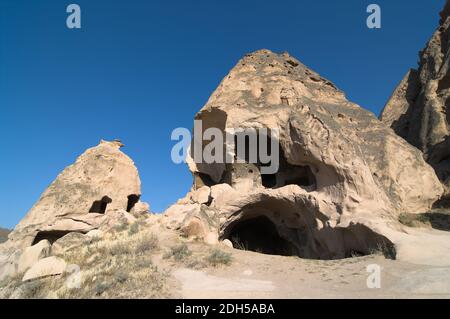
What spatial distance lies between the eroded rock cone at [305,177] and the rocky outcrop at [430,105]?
358 cm

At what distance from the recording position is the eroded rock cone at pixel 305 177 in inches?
364

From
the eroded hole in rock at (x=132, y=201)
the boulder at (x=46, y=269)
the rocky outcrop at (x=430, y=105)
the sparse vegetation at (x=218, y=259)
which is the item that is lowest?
the boulder at (x=46, y=269)

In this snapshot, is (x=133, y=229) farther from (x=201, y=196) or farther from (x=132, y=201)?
(x=132, y=201)

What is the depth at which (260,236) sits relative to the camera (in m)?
14.8

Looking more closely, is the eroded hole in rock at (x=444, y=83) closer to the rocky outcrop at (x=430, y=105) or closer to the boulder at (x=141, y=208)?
the rocky outcrop at (x=430, y=105)

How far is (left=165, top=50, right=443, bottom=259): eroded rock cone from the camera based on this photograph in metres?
9.25

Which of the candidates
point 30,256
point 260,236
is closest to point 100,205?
point 30,256

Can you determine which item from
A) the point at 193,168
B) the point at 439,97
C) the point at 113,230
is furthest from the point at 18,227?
the point at 439,97

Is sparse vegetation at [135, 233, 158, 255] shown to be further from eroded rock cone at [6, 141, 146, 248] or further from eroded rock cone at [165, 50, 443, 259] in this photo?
eroded rock cone at [6, 141, 146, 248]

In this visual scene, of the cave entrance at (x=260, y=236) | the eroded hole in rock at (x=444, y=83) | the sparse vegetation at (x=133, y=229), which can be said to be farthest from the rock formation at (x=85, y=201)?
the eroded hole in rock at (x=444, y=83)

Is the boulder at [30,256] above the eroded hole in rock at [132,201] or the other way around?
the other way around

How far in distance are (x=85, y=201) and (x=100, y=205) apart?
1.35 metres

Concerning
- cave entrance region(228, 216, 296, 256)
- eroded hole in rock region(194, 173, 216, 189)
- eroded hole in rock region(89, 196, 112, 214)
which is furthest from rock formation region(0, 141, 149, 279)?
cave entrance region(228, 216, 296, 256)

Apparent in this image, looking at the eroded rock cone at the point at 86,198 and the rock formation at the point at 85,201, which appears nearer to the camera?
the rock formation at the point at 85,201
